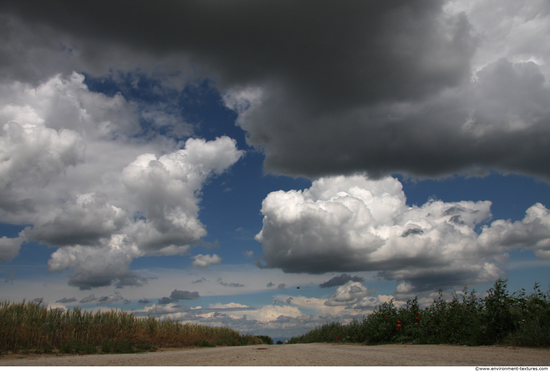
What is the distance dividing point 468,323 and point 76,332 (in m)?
18.5

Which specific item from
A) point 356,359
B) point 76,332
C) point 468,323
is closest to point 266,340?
point 76,332

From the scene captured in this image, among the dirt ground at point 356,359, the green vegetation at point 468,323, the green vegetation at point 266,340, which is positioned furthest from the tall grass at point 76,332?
the green vegetation at point 266,340

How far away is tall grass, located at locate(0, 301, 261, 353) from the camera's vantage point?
13422 millimetres

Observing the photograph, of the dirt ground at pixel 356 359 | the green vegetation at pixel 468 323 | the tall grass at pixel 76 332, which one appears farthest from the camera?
the tall grass at pixel 76 332

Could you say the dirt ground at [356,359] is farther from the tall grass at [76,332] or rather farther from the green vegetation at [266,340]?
the green vegetation at [266,340]

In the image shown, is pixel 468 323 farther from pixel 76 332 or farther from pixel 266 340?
pixel 266 340

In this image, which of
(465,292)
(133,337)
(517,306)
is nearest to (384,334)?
(465,292)

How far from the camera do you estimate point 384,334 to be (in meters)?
16.5

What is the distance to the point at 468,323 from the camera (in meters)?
12.0

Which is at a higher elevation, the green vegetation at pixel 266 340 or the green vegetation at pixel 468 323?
the green vegetation at pixel 468 323

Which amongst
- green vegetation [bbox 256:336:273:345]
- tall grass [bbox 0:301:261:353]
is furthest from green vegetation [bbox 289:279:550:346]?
green vegetation [bbox 256:336:273:345]

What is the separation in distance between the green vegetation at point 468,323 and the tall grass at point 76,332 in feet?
40.8

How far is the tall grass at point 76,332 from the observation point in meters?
13.4

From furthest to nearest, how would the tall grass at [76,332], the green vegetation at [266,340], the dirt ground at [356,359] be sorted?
the green vegetation at [266,340] → the tall grass at [76,332] → the dirt ground at [356,359]
